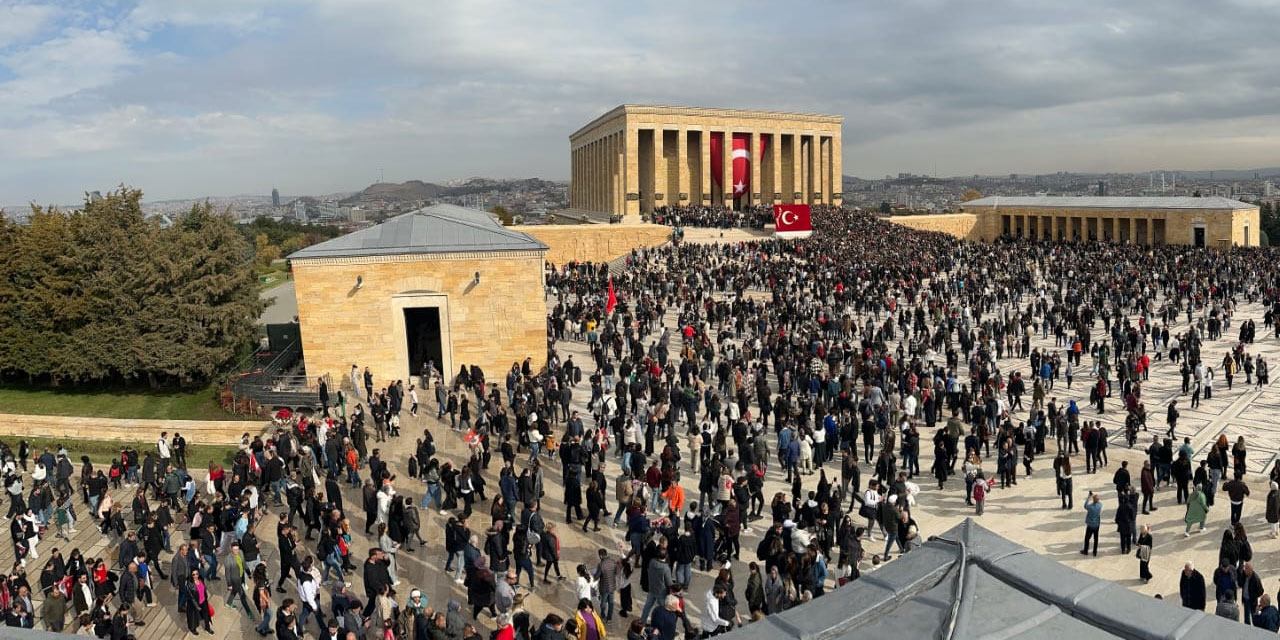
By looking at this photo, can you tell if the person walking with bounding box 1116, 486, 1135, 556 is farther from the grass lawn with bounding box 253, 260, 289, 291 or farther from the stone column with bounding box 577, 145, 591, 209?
the stone column with bounding box 577, 145, 591, 209

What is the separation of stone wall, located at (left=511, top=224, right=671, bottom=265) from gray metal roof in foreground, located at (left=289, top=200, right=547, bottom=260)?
22704 mm

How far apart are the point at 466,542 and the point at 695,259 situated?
87.0ft

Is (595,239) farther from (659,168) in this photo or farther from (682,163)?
(682,163)

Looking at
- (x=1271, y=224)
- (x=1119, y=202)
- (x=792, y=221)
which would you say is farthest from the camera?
(x=1271, y=224)

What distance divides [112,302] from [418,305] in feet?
33.8

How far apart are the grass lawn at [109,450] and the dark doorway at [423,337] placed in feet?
15.7

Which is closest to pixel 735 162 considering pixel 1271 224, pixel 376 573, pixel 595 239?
pixel 595 239

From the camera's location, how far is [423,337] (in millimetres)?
22281

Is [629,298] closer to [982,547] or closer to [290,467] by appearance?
[290,467]

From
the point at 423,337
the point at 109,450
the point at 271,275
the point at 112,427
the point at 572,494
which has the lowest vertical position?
the point at 109,450

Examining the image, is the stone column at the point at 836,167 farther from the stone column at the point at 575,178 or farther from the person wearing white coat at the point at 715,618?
the person wearing white coat at the point at 715,618

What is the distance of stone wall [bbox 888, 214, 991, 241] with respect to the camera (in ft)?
198

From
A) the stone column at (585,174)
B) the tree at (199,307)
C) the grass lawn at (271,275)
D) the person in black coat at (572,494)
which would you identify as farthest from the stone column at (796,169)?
the person in black coat at (572,494)

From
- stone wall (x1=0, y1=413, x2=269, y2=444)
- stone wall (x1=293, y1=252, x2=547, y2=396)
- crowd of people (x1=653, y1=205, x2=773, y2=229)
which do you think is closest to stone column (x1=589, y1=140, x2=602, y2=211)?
crowd of people (x1=653, y1=205, x2=773, y2=229)
